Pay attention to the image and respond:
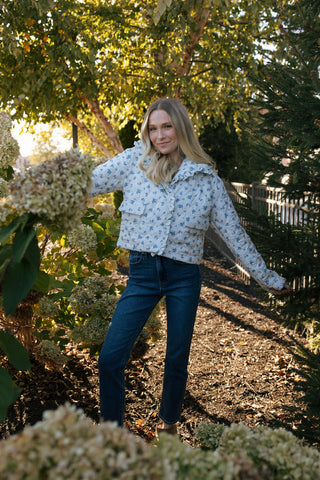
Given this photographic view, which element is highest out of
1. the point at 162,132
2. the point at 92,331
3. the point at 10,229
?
the point at 162,132

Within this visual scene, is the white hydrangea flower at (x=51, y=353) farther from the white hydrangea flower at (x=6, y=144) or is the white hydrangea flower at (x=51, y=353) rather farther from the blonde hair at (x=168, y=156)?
the blonde hair at (x=168, y=156)

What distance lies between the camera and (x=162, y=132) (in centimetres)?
241

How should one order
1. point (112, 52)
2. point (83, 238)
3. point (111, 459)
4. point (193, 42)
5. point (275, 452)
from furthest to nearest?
point (112, 52) < point (193, 42) < point (83, 238) < point (275, 452) < point (111, 459)

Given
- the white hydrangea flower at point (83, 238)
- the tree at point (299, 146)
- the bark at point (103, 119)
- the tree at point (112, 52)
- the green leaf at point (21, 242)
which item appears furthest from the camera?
the bark at point (103, 119)

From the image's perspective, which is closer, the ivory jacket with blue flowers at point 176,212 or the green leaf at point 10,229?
the green leaf at point 10,229

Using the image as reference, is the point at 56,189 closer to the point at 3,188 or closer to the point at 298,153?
the point at 3,188

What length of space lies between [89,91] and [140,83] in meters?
0.86

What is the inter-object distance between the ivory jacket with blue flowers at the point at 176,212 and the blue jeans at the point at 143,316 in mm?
81

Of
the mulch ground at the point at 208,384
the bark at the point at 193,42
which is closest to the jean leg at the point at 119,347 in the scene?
the mulch ground at the point at 208,384

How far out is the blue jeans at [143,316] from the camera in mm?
2244

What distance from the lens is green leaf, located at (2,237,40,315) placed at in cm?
131

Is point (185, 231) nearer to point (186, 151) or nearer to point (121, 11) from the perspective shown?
point (186, 151)

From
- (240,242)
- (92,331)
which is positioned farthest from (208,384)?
(240,242)

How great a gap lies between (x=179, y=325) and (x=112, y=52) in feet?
17.9
